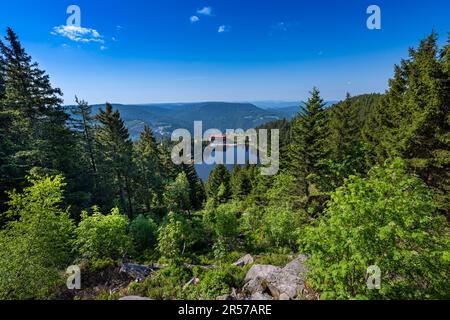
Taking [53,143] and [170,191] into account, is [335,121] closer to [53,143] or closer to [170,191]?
[170,191]

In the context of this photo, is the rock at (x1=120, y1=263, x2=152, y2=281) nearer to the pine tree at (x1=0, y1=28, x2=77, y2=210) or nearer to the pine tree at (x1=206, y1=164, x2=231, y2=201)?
the pine tree at (x1=0, y1=28, x2=77, y2=210)

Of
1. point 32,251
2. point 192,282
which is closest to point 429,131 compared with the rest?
point 192,282

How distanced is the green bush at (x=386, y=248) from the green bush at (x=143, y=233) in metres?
15.5

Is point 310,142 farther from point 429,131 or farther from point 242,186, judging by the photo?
point 242,186

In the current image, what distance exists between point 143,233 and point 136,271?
Answer: 6.84 m

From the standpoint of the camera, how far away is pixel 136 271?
12227 mm

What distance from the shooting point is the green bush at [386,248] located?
5.36 metres

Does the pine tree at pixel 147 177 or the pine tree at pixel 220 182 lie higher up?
the pine tree at pixel 147 177

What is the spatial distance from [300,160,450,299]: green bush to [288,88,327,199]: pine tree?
1315cm

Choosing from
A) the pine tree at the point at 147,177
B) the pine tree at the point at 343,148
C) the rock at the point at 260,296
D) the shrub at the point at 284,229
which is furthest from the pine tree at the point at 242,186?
the rock at the point at 260,296

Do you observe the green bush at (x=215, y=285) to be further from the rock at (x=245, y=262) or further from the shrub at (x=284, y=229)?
the shrub at (x=284, y=229)

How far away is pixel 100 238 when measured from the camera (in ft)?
38.9

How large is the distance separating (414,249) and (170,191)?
29.2 meters
